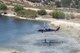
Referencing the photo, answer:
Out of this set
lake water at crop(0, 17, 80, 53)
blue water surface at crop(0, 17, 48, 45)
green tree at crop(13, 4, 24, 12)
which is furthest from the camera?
green tree at crop(13, 4, 24, 12)

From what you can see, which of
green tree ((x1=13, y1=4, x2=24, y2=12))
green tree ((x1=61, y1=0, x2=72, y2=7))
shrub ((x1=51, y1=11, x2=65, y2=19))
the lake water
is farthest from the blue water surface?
green tree ((x1=61, y1=0, x2=72, y2=7))

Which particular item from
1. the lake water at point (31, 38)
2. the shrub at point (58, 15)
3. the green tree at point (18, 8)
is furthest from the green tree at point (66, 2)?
the lake water at point (31, 38)

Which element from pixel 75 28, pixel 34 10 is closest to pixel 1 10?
pixel 34 10

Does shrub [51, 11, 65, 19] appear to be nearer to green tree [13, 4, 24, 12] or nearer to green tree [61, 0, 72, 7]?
green tree [13, 4, 24, 12]

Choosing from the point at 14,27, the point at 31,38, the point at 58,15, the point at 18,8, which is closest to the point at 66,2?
the point at 58,15

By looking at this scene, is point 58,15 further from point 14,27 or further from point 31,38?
point 31,38

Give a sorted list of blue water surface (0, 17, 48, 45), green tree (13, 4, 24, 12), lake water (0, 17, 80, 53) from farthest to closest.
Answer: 1. green tree (13, 4, 24, 12)
2. blue water surface (0, 17, 48, 45)
3. lake water (0, 17, 80, 53)

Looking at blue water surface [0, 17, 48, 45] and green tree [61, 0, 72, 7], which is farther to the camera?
green tree [61, 0, 72, 7]

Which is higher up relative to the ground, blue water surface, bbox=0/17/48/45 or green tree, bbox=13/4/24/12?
green tree, bbox=13/4/24/12
